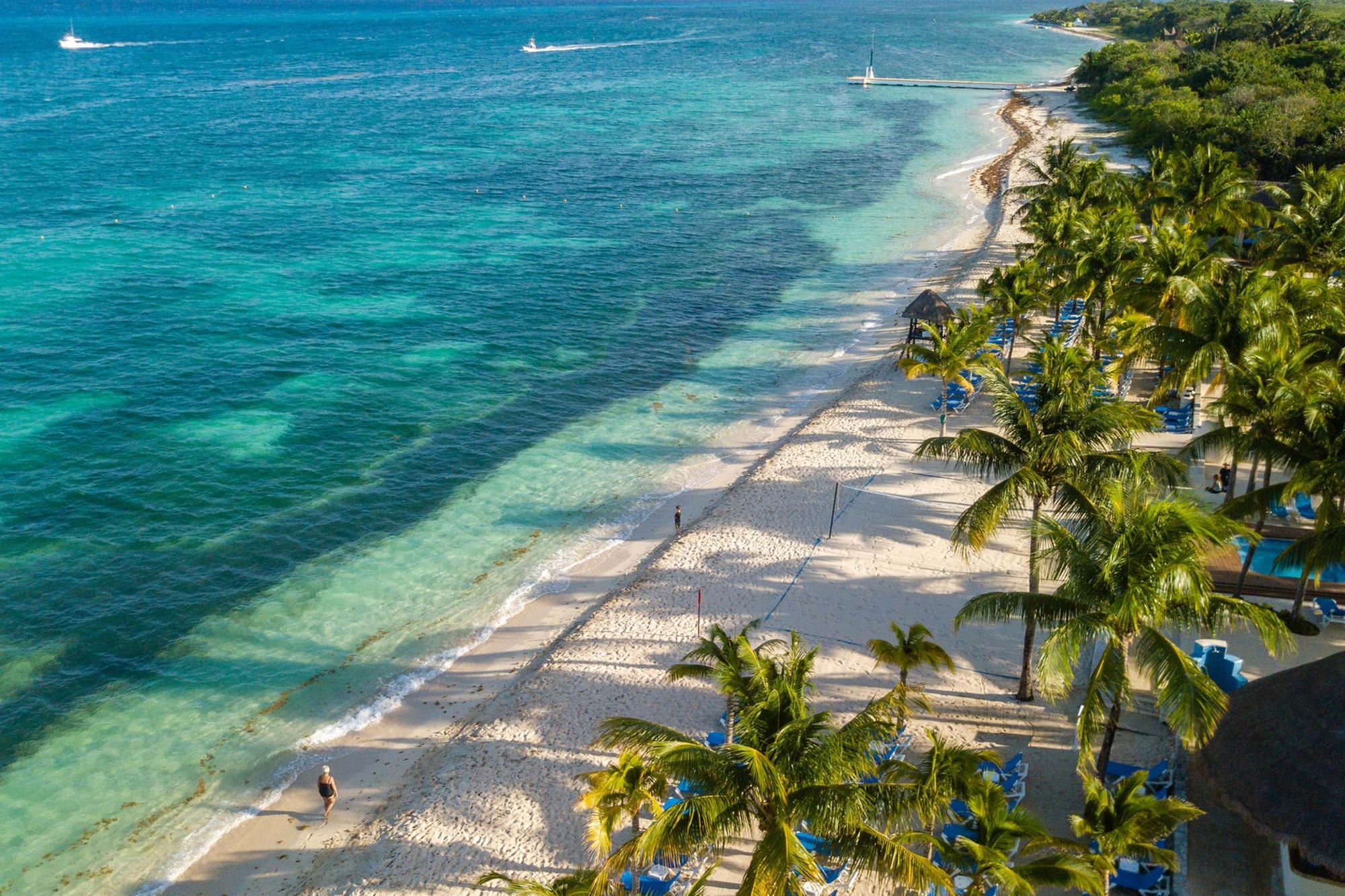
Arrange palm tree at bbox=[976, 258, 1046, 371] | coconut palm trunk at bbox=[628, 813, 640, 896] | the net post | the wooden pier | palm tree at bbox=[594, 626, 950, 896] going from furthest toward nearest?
the wooden pier → palm tree at bbox=[976, 258, 1046, 371] → the net post → coconut palm trunk at bbox=[628, 813, 640, 896] → palm tree at bbox=[594, 626, 950, 896]

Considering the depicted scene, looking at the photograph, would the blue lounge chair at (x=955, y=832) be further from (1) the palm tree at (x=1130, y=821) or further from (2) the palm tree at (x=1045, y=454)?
(2) the palm tree at (x=1045, y=454)

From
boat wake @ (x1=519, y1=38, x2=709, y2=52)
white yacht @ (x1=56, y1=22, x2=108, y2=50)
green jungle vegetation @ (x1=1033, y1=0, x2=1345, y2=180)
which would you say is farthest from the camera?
boat wake @ (x1=519, y1=38, x2=709, y2=52)

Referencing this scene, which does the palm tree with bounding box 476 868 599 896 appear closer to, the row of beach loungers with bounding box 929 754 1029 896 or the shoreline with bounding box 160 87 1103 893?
the row of beach loungers with bounding box 929 754 1029 896

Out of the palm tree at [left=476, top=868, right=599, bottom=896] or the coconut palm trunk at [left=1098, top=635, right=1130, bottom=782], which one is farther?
the coconut palm trunk at [left=1098, top=635, right=1130, bottom=782]

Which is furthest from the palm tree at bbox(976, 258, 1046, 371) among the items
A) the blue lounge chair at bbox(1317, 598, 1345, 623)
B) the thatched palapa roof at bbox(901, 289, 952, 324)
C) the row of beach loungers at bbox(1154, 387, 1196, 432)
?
the blue lounge chair at bbox(1317, 598, 1345, 623)

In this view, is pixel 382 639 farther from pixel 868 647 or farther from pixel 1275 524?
pixel 1275 524

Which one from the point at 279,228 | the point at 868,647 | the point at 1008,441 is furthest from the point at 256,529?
the point at 279,228

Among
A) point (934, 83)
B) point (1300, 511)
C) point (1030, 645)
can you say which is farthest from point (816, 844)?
point (934, 83)

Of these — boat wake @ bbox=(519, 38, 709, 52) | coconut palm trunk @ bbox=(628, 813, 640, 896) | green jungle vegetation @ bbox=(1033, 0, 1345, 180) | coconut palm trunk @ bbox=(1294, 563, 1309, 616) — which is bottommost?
coconut palm trunk @ bbox=(628, 813, 640, 896)
